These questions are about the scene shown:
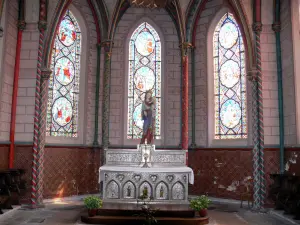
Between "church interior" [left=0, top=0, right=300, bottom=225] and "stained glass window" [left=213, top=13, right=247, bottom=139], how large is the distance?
0.15 feet

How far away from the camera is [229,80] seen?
52.1 feet

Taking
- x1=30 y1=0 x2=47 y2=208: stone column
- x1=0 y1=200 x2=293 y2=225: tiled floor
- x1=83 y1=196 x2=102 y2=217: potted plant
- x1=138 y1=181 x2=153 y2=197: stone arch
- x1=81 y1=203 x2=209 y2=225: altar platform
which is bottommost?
x1=0 y1=200 x2=293 y2=225: tiled floor

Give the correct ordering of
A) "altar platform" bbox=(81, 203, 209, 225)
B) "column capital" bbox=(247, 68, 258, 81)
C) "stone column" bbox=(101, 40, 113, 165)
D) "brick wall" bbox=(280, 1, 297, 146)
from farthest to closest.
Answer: "stone column" bbox=(101, 40, 113, 165), "column capital" bbox=(247, 68, 258, 81), "brick wall" bbox=(280, 1, 297, 146), "altar platform" bbox=(81, 203, 209, 225)

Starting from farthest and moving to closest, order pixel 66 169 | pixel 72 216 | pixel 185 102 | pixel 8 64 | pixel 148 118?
1. pixel 185 102
2. pixel 66 169
3. pixel 8 64
4. pixel 148 118
5. pixel 72 216

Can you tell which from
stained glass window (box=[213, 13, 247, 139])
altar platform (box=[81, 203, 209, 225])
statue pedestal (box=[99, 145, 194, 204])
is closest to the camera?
altar platform (box=[81, 203, 209, 225])

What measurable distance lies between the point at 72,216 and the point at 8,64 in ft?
19.7

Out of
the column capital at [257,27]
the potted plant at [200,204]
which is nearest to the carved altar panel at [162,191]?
the potted plant at [200,204]

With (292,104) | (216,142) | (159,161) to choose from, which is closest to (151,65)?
(216,142)

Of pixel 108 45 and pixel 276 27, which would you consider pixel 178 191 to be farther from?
pixel 108 45

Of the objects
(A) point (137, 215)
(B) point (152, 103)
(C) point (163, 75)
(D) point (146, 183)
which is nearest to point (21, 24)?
(B) point (152, 103)

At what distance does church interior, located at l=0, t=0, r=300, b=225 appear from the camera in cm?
1257

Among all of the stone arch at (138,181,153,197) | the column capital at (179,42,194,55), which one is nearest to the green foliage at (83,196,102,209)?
the stone arch at (138,181,153,197)

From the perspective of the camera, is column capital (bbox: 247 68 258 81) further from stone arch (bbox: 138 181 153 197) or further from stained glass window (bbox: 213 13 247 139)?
stone arch (bbox: 138 181 153 197)

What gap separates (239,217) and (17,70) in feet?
30.6
